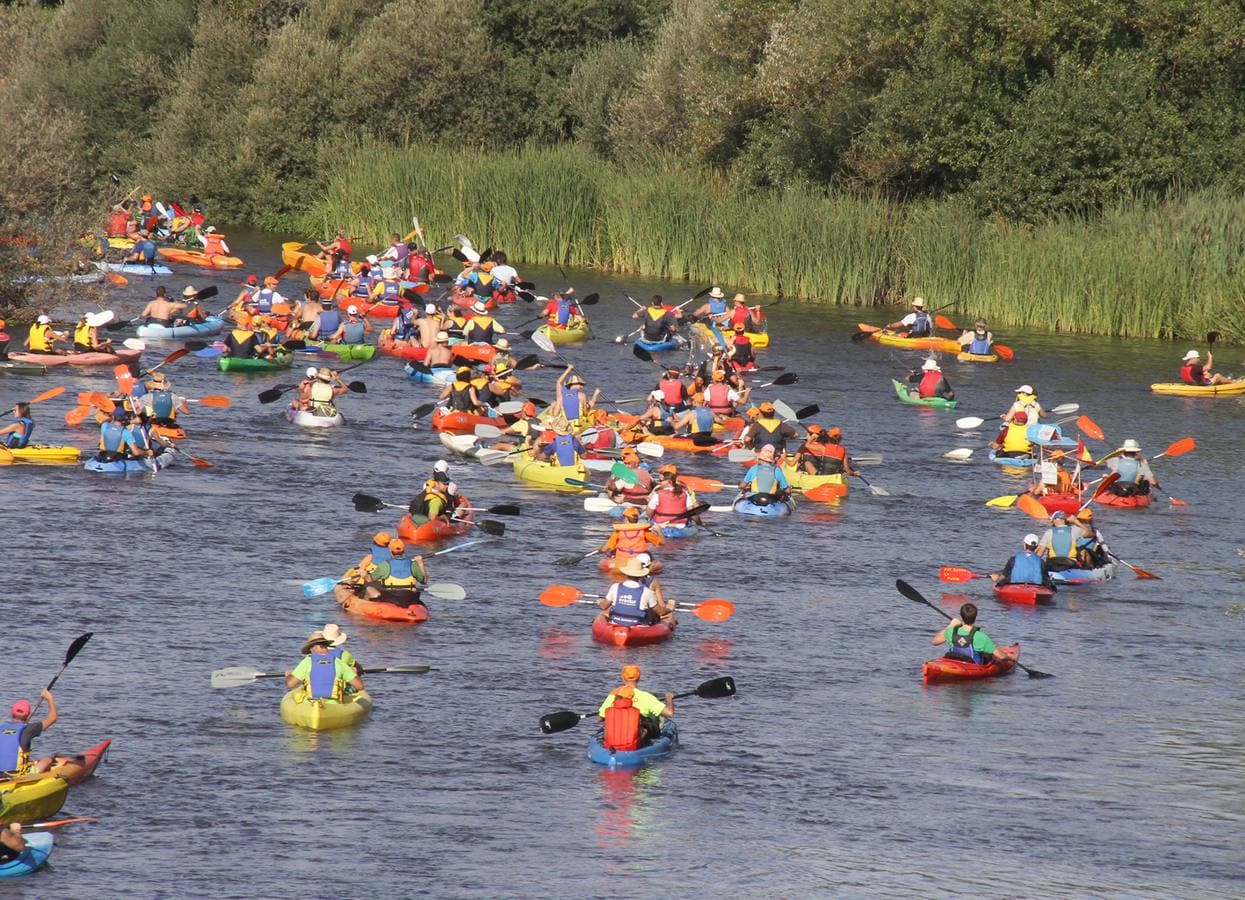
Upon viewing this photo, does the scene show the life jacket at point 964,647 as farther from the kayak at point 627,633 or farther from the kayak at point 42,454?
the kayak at point 42,454

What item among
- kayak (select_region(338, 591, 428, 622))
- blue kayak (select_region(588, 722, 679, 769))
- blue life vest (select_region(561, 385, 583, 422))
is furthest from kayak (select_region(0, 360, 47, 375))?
blue kayak (select_region(588, 722, 679, 769))

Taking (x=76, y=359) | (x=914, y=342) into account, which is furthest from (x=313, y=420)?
(x=914, y=342)

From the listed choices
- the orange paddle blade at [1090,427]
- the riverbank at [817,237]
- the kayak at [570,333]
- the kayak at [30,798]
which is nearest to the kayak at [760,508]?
the orange paddle blade at [1090,427]

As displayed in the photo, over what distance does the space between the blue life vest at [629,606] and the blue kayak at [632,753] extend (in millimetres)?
3879

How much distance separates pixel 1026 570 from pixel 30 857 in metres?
15.5

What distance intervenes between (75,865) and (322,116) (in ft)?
181

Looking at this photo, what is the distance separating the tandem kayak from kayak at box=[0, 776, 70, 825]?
135 inches

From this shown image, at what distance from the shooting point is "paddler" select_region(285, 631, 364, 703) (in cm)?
2112

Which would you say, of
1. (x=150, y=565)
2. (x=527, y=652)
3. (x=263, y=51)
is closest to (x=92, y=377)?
(x=150, y=565)

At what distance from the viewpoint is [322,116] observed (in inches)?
2756

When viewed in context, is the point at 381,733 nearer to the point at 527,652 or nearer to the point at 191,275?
the point at 527,652

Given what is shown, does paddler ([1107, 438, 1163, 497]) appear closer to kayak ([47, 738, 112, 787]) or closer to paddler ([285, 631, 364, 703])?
paddler ([285, 631, 364, 703])

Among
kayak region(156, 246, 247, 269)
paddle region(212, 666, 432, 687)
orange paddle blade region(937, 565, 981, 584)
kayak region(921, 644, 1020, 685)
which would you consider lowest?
kayak region(156, 246, 247, 269)

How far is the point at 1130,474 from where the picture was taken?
33688 millimetres
